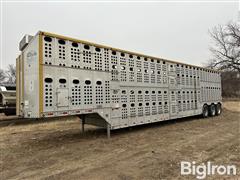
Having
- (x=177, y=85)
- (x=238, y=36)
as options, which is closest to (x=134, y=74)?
(x=177, y=85)

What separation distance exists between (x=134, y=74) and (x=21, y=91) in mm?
4571

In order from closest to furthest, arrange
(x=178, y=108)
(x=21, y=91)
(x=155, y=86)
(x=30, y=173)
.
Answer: (x=30, y=173)
(x=21, y=91)
(x=155, y=86)
(x=178, y=108)

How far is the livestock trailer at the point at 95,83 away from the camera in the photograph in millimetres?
5664

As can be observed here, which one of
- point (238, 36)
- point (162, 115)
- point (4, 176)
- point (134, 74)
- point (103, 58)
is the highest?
point (238, 36)

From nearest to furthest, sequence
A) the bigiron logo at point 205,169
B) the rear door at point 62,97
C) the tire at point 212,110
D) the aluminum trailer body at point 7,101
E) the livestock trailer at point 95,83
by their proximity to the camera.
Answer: the bigiron logo at point 205,169
the livestock trailer at point 95,83
the rear door at point 62,97
the aluminum trailer body at point 7,101
the tire at point 212,110

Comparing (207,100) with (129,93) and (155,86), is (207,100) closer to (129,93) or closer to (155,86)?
(155,86)

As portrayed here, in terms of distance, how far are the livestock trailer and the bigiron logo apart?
3665mm

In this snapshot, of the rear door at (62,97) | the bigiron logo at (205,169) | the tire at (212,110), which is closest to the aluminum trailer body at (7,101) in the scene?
the rear door at (62,97)

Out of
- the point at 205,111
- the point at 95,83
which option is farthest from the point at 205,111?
the point at 95,83

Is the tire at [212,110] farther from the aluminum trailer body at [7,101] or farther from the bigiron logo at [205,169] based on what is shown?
the aluminum trailer body at [7,101]

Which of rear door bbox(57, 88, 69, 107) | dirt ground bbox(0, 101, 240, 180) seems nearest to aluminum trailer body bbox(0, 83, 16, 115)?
dirt ground bbox(0, 101, 240, 180)

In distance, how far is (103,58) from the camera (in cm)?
711

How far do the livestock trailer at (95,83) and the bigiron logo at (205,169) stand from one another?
144 inches

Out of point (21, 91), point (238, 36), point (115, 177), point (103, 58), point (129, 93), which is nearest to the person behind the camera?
point (115, 177)
